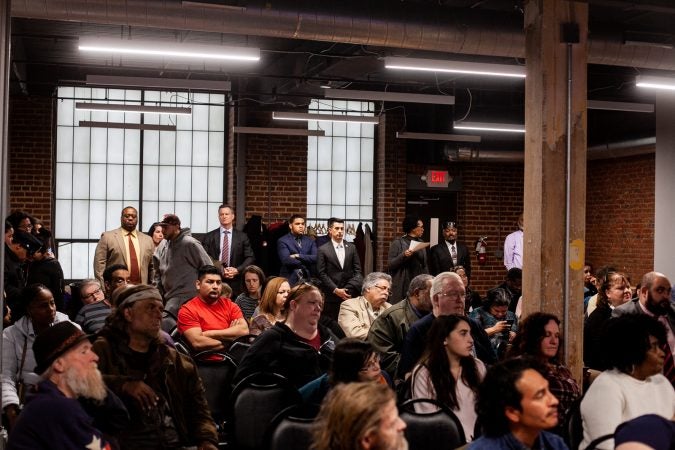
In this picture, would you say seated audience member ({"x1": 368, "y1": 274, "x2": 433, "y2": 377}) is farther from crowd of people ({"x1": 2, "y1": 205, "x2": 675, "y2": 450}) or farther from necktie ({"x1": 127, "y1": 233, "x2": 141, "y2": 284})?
necktie ({"x1": 127, "y1": 233, "x2": 141, "y2": 284})

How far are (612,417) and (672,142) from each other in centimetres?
757

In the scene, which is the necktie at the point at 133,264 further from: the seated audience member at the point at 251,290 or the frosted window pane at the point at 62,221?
the frosted window pane at the point at 62,221

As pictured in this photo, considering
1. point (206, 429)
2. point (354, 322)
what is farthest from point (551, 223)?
point (206, 429)

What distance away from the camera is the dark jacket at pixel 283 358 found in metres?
4.96

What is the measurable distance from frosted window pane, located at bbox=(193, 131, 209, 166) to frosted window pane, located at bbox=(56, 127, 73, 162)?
6.11ft

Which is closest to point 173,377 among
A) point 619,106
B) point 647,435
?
point 647,435

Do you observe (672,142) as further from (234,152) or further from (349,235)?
(234,152)

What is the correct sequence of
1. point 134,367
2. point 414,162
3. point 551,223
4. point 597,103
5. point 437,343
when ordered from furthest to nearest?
point 414,162 < point 597,103 < point 551,223 < point 437,343 < point 134,367

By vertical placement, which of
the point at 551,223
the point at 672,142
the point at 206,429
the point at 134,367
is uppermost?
the point at 672,142

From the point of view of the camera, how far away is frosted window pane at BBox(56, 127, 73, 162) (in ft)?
44.3

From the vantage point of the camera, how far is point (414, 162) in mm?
14867

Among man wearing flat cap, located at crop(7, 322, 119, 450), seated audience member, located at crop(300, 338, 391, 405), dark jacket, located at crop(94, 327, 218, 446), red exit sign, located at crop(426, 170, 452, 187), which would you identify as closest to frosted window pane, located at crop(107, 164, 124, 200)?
red exit sign, located at crop(426, 170, 452, 187)

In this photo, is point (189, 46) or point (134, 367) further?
point (189, 46)

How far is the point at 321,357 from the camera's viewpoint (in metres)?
5.21
